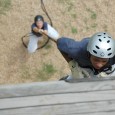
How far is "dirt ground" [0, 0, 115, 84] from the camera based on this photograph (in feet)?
19.6

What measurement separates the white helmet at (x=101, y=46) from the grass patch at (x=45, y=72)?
7.71ft

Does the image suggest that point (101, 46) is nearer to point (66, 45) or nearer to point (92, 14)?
point (66, 45)

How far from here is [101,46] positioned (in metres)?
3.68

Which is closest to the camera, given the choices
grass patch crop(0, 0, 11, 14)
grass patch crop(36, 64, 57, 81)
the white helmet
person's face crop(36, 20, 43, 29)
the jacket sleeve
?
the white helmet

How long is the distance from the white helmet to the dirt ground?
2.37 m

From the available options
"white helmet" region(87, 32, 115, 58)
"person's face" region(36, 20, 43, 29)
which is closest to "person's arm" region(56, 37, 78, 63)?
"white helmet" region(87, 32, 115, 58)

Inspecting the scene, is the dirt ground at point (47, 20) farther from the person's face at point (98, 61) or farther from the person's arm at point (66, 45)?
the person's face at point (98, 61)

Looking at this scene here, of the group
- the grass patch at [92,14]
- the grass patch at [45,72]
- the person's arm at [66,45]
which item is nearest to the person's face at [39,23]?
the grass patch at [45,72]

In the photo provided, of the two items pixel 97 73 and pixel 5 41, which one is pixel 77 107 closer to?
pixel 97 73

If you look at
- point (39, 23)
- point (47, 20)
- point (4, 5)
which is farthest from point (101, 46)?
point (4, 5)

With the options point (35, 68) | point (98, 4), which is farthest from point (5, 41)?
point (98, 4)

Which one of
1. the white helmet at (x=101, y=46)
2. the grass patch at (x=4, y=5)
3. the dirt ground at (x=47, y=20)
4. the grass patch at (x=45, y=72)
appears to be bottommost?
the grass patch at (x=45, y=72)

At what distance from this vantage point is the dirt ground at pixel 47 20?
236 inches

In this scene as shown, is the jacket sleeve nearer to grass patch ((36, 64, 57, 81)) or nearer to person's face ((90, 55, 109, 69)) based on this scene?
person's face ((90, 55, 109, 69))
